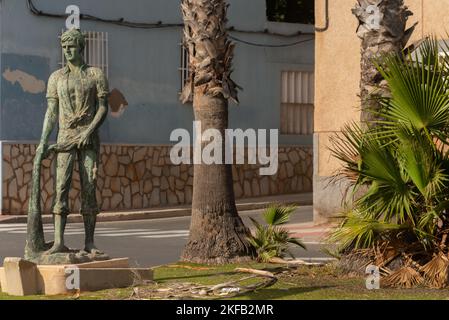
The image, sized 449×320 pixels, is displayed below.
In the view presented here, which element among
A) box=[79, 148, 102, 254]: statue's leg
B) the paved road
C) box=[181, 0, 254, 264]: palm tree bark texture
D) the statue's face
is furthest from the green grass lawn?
the statue's face

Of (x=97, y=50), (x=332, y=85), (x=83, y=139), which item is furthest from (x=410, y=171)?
(x=97, y=50)

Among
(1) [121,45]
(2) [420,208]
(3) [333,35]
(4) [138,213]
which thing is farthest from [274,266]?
(1) [121,45]

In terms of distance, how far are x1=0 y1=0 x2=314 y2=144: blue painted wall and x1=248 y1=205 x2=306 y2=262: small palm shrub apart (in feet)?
37.8

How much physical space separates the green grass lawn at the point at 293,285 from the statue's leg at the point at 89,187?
0.88 meters

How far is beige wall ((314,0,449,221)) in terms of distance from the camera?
21.7m

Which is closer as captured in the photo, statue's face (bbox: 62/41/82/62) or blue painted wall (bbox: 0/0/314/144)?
statue's face (bbox: 62/41/82/62)

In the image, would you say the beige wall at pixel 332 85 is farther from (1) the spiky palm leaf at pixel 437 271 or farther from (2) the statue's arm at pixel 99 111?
(2) the statue's arm at pixel 99 111

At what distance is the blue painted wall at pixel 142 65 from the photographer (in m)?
25.5

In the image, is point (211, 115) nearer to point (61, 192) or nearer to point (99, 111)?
point (99, 111)

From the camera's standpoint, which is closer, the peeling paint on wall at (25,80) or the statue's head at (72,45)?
the statue's head at (72,45)

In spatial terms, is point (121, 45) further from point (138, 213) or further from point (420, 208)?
point (420, 208)

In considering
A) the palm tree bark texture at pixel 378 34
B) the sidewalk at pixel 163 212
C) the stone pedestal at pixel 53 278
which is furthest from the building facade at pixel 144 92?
the stone pedestal at pixel 53 278

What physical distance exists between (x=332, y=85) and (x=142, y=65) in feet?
23.2

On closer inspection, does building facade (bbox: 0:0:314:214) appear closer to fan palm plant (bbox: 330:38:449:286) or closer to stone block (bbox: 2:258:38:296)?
stone block (bbox: 2:258:38:296)
